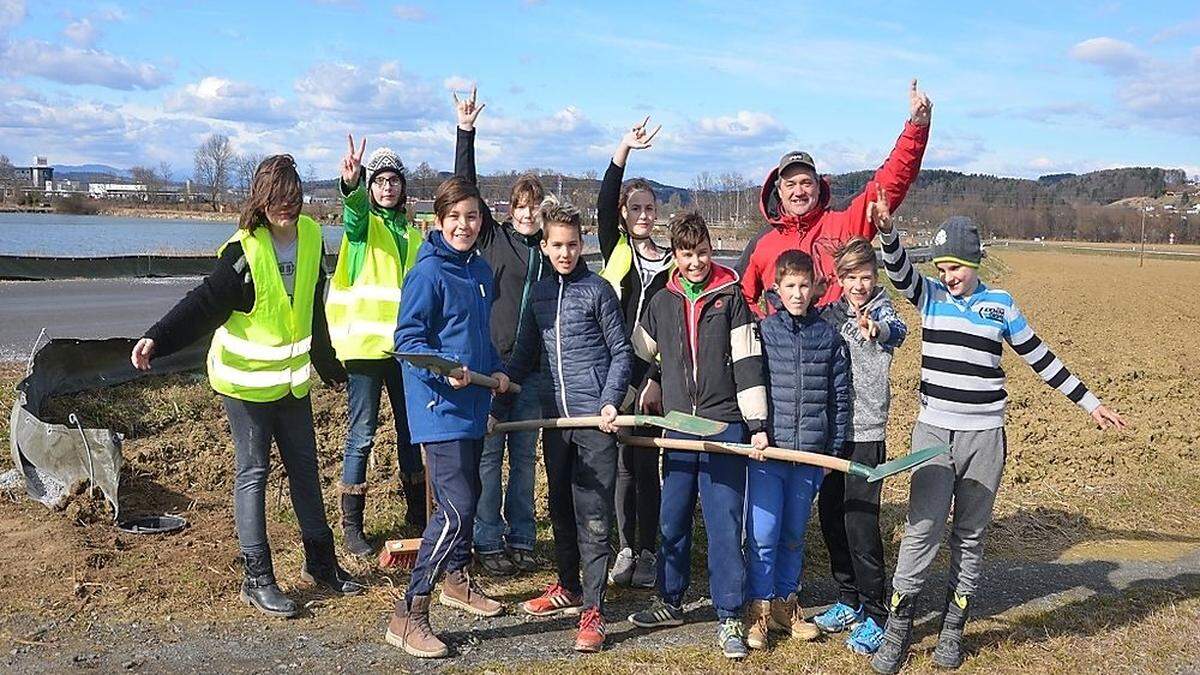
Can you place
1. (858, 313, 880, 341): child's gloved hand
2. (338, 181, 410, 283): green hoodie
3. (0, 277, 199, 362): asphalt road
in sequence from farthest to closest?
(0, 277, 199, 362): asphalt road, (338, 181, 410, 283): green hoodie, (858, 313, 880, 341): child's gloved hand

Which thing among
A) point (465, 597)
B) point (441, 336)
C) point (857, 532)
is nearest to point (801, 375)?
point (857, 532)

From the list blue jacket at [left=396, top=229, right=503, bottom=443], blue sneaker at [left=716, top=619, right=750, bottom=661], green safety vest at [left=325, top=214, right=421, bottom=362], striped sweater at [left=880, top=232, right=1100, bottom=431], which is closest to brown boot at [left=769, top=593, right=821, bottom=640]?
blue sneaker at [left=716, top=619, right=750, bottom=661]

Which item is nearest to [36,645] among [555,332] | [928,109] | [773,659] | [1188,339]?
[555,332]

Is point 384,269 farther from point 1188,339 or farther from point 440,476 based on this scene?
point 1188,339

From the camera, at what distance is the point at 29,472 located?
20.6 ft

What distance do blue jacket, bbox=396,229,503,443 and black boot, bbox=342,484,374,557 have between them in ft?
4.34

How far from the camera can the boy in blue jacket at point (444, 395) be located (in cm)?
460

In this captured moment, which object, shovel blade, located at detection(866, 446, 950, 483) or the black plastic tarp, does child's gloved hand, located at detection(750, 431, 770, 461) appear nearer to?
shovel blade, located at detection(866, 446, 950, 483)

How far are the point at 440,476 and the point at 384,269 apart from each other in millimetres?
1439

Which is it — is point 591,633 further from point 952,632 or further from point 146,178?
point 146,178

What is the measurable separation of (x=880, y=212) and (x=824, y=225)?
34cm

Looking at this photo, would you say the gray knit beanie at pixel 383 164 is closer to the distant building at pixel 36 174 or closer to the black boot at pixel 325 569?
the black boot at pixel 325 569

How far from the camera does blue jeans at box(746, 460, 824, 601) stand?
15.8ft

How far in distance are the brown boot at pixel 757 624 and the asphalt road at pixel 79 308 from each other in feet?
30.2
